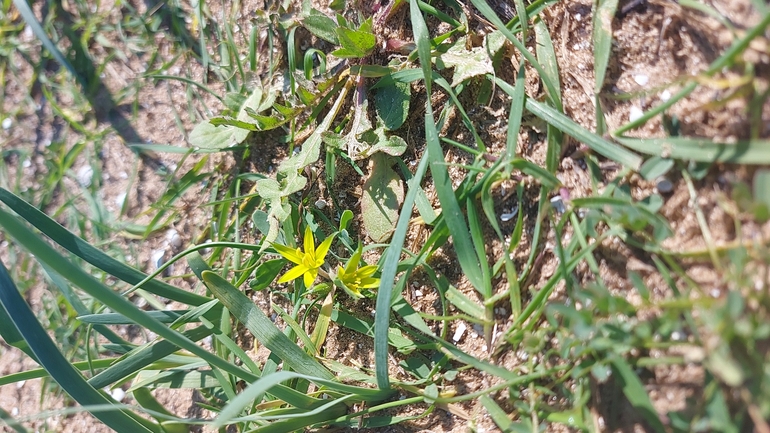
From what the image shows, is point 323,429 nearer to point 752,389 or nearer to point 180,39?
point 752,389

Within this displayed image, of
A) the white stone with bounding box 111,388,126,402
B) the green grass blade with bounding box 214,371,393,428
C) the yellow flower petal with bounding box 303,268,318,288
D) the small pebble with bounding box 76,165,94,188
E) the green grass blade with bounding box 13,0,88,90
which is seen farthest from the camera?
the small pebble with bounding box 76,165,94,188

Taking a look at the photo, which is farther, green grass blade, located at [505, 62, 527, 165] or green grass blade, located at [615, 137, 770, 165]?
green grass blade, located at [505, 62, 527, 165]

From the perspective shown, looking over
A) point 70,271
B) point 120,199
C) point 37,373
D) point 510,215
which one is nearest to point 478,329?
point 510,215

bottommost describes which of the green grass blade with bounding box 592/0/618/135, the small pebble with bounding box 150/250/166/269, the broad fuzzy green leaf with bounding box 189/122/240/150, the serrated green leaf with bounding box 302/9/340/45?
the small pebble with bounding box 150/250/166/269

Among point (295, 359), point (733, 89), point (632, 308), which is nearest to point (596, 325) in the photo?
point (632, 308)

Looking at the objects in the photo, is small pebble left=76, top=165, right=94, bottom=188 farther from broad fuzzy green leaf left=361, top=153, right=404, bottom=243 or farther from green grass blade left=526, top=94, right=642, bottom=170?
green grass blade left=526, top=94, right=642, bottom=170

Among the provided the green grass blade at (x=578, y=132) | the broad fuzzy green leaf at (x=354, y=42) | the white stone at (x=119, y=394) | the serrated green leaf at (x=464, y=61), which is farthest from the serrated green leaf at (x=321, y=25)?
the white stone at (x=119, y=394)

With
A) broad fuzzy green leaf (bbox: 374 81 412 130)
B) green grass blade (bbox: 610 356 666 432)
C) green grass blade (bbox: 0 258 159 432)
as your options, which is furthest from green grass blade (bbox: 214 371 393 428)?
broad fuzzy green leaf (bbox: 374 81 412 130)
